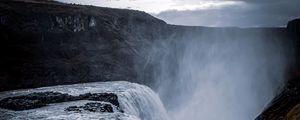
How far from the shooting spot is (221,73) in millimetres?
84938

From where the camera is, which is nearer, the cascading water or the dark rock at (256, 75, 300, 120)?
the dark rock at (256, 75, 300, 120)

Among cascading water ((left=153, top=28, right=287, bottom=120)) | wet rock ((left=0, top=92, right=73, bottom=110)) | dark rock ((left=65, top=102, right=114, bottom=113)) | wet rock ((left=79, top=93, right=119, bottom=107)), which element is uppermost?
dark rock ((left=65, top=102, right=114, bottom=113))

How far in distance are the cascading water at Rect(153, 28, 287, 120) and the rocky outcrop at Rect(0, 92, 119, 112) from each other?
3113 cm

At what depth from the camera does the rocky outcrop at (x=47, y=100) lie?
3294 cm

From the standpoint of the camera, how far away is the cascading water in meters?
72.0

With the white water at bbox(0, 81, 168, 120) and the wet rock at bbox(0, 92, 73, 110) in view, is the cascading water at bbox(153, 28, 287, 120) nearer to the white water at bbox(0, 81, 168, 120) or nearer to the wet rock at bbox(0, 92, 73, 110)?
the white water at bbox(0, 81, 168, 120)

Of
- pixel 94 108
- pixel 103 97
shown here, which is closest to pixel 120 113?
pixel 94 108

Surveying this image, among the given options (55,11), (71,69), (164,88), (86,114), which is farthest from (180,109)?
(86,114)

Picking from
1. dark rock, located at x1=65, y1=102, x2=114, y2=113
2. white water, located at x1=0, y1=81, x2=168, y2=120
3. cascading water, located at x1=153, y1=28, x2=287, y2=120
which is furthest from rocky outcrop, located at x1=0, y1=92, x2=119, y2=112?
cascading water, located at x1=153, y1=28, x2=287, y2=120

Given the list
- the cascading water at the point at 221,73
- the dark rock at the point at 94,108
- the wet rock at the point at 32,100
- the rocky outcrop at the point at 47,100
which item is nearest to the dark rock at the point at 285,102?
the dark rock at the point at 94,108

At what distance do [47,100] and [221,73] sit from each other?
55.0 m

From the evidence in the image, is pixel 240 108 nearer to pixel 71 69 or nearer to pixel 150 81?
pixel 150 81

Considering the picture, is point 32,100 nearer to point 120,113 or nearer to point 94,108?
point 94,108

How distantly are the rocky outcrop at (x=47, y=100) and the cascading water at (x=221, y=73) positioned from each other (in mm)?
31132
